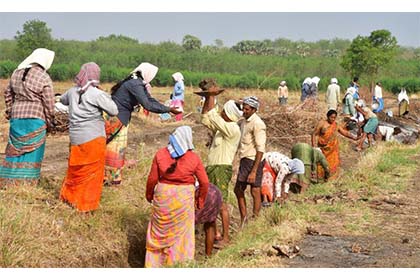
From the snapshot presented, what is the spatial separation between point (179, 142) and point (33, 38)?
46.7 metres

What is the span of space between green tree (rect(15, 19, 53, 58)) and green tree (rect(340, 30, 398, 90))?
75.6 feet

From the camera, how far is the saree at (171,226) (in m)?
6.10

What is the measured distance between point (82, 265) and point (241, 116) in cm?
268

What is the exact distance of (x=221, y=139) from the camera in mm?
7539

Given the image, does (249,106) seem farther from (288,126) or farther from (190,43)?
(190,43)

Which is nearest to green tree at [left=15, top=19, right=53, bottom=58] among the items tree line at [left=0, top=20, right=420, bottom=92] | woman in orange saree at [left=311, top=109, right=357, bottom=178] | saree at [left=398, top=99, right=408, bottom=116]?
tree line at [left=0, top=20, right=420, bottom=92]

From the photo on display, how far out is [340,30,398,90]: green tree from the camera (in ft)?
129

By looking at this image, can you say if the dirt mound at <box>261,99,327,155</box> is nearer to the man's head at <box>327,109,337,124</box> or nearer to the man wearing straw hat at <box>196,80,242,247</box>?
the man's head at <box>327,109,337,124</box>

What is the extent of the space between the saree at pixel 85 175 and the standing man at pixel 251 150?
182cm

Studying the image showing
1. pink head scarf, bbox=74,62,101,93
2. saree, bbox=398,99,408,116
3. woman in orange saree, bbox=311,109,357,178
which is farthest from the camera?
saree, bbox=398,99,408,116

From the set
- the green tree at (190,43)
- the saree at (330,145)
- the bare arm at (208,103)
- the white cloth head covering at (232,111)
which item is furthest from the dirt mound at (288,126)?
the green tree at (190,43)

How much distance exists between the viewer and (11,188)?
7.39m

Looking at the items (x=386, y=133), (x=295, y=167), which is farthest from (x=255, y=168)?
(x=386, y=133)

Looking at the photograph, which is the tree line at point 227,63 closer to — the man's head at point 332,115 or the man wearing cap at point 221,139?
the man's head at point 332,115
